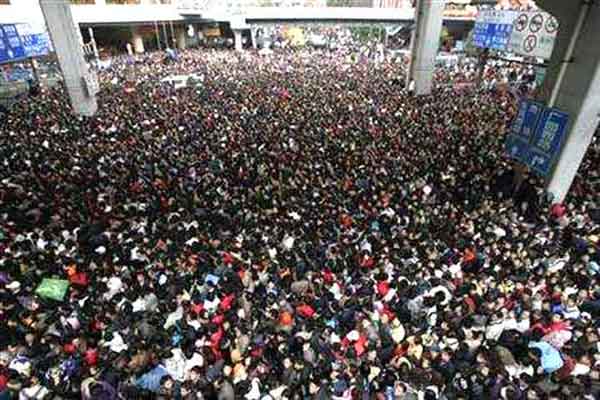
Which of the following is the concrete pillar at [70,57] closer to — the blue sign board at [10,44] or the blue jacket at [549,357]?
the blue sign board at [10,44]

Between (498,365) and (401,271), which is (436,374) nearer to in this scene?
(498,365)

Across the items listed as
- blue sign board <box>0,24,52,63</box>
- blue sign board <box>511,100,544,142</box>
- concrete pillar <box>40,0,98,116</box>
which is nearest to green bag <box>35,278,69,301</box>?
blue sign board <box>511,100,544,142</box>

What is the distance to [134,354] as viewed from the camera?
5027 millimetres

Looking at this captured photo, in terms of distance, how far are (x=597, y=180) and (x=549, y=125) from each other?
245 cm

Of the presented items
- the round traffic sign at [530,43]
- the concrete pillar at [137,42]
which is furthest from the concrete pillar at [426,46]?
the concrete pillar at [137,42]

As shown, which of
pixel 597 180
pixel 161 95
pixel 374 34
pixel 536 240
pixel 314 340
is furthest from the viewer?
pixel 374 34

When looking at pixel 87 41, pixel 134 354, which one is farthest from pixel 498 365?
pixel 87 41

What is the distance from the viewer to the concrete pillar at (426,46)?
1819 centimetres

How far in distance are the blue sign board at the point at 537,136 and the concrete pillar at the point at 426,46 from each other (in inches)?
408

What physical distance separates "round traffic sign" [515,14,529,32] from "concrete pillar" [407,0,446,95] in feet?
12.2

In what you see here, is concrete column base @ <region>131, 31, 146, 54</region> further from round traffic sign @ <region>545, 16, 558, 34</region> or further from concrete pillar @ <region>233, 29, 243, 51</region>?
round traffic sign @ <region>545, 16, 558, 34</region>

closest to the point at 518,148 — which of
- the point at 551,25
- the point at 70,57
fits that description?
the point at 551,25

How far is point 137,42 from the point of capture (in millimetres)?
37312

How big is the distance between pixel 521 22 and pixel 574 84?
29.9ft
